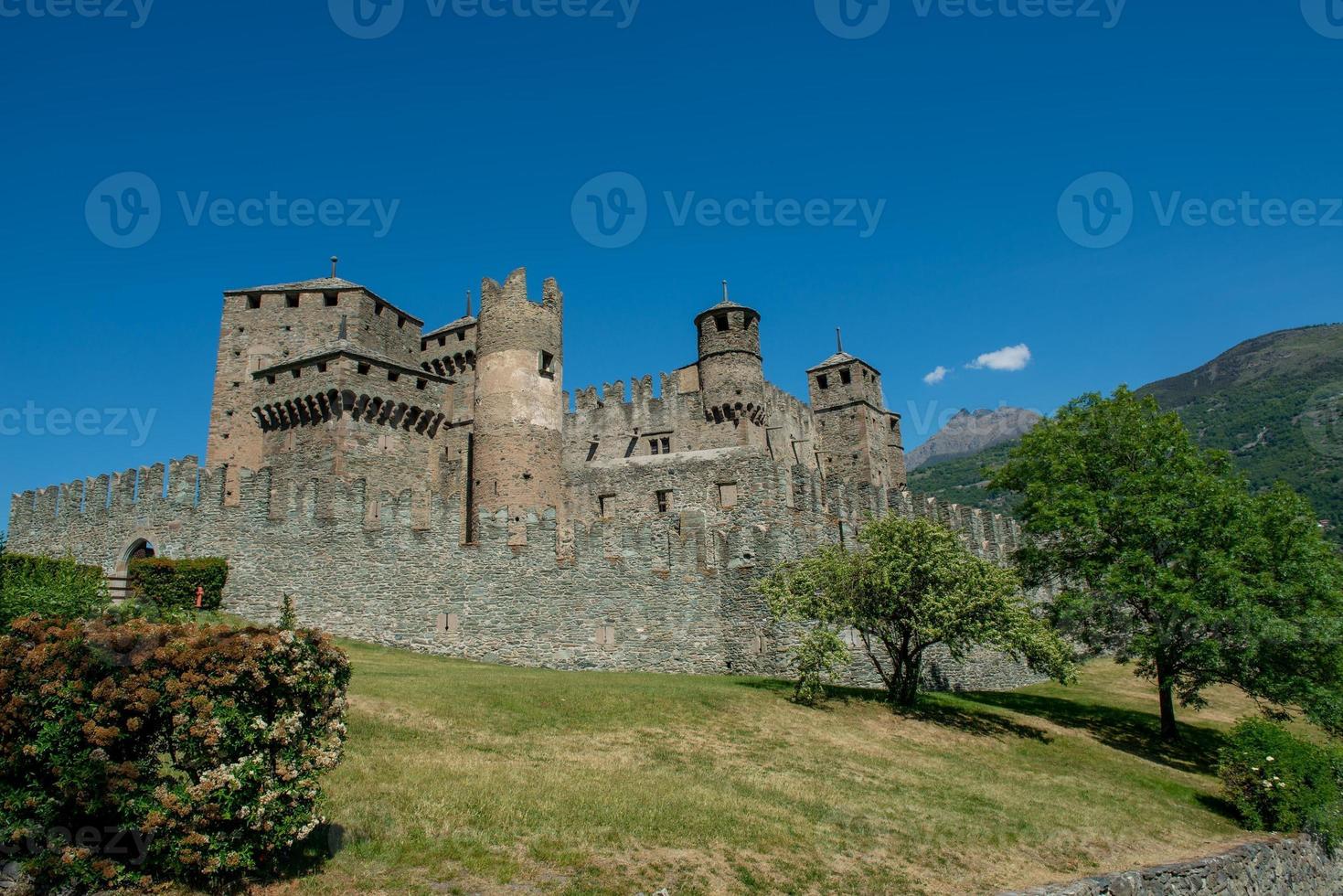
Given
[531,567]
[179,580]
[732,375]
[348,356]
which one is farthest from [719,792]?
[732,375]

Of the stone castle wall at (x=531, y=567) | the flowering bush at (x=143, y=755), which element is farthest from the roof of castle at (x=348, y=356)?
the flowering bush at (x=143, y=755)

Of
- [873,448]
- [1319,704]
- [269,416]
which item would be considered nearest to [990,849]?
[1319,704]

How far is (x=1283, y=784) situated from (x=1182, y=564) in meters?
7.34

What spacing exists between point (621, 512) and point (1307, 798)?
1006 inches

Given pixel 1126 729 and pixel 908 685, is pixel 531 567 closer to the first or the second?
pixel 908 685

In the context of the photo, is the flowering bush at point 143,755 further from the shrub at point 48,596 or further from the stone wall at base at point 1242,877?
the stone wall at base at point 1242,877

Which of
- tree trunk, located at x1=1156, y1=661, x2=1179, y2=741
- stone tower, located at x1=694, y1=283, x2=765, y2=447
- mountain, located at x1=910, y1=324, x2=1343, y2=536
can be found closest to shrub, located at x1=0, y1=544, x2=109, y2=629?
tree trunk, located at x1=1156, y1=661, x2=1179, y2=741

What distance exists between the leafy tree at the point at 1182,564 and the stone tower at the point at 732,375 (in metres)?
22.2

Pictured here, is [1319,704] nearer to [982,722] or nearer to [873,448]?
[982,722]

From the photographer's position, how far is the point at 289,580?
31547 mm

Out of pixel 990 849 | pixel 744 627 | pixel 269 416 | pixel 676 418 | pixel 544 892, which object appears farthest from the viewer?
pixel 676 418

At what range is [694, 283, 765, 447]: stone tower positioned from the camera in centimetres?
4969

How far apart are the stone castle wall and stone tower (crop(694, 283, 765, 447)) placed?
14.2 metres

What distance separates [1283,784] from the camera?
1970cm
